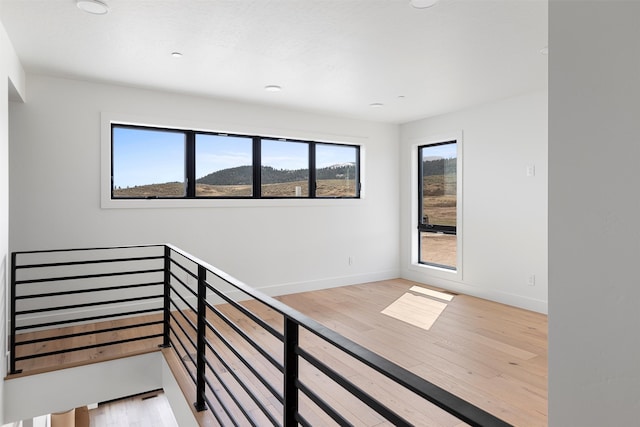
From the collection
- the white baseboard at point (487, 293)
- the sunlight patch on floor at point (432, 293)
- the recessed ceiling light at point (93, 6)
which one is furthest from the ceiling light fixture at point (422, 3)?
the sunlight patch on floor at point (432, 293)

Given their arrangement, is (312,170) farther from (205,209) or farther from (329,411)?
(329,411)

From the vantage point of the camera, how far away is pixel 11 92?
10.8 feet

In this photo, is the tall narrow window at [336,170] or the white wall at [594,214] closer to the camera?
the white wall at [594,214]

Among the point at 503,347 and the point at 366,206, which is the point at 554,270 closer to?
the point at 503,347

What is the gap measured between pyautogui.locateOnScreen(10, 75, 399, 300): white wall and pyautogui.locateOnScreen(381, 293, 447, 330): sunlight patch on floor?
1.09 metres

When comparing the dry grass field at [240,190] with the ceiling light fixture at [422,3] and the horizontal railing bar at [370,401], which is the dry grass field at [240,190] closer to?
the ceiling light fixture at [422,3]

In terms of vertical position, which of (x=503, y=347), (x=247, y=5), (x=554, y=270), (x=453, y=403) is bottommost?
(x=503, y=347)

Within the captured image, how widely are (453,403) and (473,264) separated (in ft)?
15.6

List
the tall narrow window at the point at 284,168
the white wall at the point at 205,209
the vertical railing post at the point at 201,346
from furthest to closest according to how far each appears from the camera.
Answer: the tall narrow window at the point at 284,168
the white wall at the point at 205,209
the vertical railing post at the point at 201,346

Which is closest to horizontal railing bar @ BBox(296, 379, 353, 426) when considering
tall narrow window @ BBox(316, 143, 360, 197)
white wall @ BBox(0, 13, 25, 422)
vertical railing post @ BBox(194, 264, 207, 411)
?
vertical railing post @ BBox(194, 264, 207, 411)

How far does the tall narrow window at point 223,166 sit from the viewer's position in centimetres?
464

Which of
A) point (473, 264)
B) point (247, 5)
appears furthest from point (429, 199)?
point (247, 5)

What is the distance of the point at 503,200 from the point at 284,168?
2.72m

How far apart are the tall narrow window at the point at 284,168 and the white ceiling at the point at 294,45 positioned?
93cm
